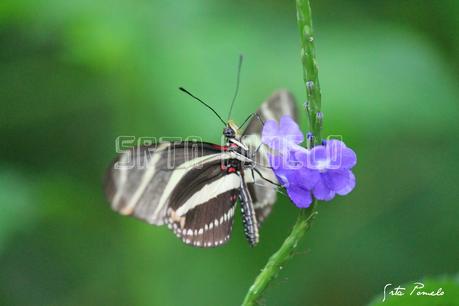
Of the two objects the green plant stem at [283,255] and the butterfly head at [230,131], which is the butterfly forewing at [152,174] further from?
the green plant stem at [283,255]

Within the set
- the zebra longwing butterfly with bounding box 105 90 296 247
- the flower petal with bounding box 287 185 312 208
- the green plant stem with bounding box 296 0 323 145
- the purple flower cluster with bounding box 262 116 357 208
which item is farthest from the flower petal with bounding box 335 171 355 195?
the zebra longwing butterfly with bounding box 105 90 296 247

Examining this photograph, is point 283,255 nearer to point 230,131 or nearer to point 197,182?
point 230,131

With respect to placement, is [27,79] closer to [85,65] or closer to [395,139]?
[85,65]

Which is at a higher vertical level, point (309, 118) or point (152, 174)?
point (309, 118)

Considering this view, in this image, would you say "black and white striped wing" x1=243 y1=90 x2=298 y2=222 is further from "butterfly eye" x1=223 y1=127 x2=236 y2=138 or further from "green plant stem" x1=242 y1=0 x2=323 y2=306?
"green plant stem" x1=242 y1=0 x2=323 y2=306

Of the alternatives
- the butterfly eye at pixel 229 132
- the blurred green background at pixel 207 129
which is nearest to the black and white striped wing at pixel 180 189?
the butterfly eye at pixel 229 132

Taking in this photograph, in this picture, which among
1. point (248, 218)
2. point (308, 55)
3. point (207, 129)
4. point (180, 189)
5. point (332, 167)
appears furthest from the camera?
point (207, 129)

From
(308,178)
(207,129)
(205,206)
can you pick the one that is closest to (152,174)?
(205,206)
